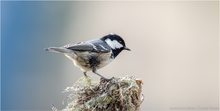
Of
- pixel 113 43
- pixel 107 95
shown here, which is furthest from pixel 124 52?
pixel 107 95

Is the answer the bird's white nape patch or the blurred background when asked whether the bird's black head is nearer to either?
the bird's white nape patch

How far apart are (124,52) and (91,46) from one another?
4.17m

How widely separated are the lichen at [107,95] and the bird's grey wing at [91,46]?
3.25 ft

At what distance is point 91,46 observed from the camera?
11.6ft

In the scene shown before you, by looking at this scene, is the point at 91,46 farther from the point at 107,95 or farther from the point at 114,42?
the point at 107,95

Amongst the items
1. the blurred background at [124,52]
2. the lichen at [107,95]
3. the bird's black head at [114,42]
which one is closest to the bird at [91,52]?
the bird's black head at [114,42]

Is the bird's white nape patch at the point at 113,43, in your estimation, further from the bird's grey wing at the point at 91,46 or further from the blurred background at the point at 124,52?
the blurred background at the point at 124,52

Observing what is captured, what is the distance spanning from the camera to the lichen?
2.35 metres

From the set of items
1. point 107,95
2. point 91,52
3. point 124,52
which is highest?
point 124,52

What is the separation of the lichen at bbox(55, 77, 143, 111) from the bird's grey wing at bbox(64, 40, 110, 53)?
99 cm

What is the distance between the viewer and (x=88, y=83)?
8.26 feet

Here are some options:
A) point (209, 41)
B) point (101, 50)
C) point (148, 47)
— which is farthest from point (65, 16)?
point (101, 50)

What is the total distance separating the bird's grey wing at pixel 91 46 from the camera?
3.51 m

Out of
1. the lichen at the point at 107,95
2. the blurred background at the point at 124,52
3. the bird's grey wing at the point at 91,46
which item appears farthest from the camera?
the blurred background at the point at 124,52
